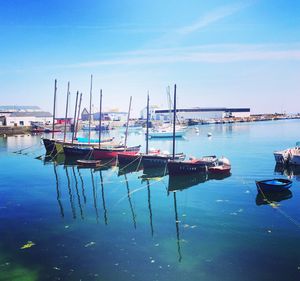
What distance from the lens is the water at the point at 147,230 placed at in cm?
1722

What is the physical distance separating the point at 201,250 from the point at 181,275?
3.37 meters

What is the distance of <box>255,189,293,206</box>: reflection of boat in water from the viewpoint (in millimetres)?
30188

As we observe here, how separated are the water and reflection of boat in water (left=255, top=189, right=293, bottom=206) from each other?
404mm

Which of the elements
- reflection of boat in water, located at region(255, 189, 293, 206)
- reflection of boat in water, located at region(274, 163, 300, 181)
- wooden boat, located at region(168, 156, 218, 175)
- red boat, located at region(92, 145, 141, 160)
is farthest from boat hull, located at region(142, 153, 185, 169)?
reflection of boat in water, located at region(255, 189, 293, 206)

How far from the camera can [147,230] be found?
75.2ft

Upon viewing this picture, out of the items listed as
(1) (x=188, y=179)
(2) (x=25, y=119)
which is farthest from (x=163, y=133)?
(2) (x=25, y=119)

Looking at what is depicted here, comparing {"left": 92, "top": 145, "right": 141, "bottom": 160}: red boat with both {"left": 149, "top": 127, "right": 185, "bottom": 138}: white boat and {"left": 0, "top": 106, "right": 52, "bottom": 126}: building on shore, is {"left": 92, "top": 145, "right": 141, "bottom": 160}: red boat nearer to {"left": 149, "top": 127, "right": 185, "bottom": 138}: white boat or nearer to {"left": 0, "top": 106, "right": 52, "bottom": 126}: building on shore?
{"left": 149, "top": 127, "right": 185, "bottom": 138}: white boat

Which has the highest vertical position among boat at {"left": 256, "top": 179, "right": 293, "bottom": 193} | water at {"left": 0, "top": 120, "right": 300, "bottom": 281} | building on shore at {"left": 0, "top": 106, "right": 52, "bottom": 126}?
building on shore at {"left": 0, "top": 106, "right": 52, "bottom": 126}

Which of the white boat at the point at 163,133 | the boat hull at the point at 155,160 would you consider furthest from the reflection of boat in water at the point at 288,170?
the white boat at the point at 163,133

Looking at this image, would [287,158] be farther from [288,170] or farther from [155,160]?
[155,160]

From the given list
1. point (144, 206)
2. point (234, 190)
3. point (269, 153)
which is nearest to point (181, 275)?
point (144, 206)

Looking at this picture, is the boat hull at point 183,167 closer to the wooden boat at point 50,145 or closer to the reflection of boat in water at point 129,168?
the reflection of boat in water at point 129,168

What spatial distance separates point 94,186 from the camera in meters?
37.6

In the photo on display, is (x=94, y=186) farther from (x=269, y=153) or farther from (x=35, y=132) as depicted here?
(x=35, y=132)
